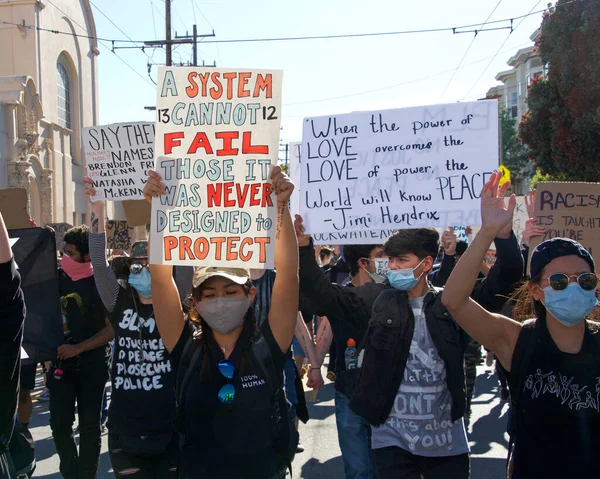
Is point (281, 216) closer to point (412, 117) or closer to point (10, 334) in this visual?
point (10, 334)

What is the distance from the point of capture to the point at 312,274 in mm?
4141

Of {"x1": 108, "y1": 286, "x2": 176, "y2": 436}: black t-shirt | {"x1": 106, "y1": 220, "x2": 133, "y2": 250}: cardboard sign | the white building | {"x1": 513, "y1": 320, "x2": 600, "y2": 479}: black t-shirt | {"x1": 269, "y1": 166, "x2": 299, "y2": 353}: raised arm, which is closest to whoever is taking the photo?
{"x1": 513, "y1": 320, "x2": 600, "y2": 479}: black t-shirt

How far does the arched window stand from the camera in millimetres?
31250

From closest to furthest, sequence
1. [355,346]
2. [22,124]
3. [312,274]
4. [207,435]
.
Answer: [207,435]
[312,274]
[355,346]
[22,124]

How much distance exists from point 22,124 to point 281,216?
23.9m

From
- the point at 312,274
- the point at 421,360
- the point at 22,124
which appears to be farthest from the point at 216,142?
the point at 22,124

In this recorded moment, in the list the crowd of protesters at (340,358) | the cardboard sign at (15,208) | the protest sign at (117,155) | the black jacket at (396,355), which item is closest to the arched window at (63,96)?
the protest sign at (117,155)

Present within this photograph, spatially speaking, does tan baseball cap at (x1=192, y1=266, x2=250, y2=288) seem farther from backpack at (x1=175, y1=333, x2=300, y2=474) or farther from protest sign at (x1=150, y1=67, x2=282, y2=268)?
backpack at (x1=175, y1=333, x2=300, y2=474)

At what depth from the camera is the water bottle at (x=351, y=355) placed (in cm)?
484

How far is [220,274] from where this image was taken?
3.34 m

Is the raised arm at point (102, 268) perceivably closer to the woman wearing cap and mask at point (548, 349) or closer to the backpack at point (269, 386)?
the backpack at point (269, 386)

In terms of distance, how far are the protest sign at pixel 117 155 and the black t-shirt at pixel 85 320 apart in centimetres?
159

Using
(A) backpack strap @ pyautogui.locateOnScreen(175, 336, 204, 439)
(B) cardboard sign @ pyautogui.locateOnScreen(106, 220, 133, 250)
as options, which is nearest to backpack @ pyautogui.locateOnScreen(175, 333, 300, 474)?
(A) backpack strap @ pyautogui.locateOnScreen(175, 336, 204, 439)

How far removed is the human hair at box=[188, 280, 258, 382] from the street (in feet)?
10.4
